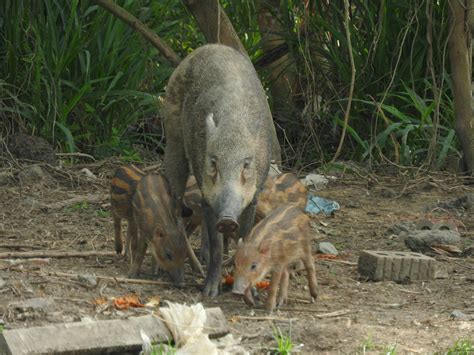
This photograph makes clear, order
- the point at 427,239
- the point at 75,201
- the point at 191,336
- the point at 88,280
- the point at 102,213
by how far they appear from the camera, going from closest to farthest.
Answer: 1. the point at 191,336
2. the point at 88,280
3. the point at 427,239
4. the point at 102,213
5. the point at 75,201

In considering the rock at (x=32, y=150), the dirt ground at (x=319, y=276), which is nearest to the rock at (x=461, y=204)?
the dirt ground at (x=319, y=276)

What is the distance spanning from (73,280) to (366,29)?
18.3ft

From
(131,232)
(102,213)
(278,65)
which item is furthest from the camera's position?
(278,65)

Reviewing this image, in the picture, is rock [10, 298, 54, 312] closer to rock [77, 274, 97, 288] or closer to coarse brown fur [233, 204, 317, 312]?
rock [77, 274, 97, 288]

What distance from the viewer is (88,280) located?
6.02 meters

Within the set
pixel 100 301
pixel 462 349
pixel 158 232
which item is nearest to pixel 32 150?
pixel 158 232

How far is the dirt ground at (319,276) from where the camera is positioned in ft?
17.0

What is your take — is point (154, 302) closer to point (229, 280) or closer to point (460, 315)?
point (229, 280)

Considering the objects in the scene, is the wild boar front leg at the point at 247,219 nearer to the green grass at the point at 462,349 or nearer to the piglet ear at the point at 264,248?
the piglet ear at the point at 264,248

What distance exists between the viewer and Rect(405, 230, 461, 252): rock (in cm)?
753

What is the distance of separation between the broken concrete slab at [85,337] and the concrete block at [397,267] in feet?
7.43

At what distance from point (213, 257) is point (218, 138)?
2.33ft

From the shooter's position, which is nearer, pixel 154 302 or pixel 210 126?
pixel 154 302

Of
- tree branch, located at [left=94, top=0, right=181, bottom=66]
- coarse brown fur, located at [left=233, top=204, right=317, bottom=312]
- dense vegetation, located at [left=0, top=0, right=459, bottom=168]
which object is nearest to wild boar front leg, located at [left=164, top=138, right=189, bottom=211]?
coarse brown fur, located at [left=233, top=204, right=317, bottom=312]
